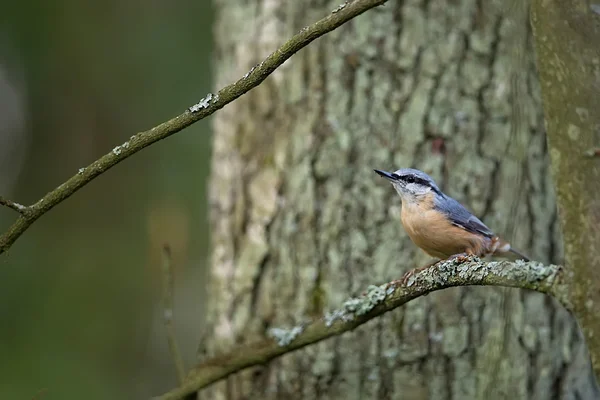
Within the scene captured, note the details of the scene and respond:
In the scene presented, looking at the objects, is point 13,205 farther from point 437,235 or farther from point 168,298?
point 437,235

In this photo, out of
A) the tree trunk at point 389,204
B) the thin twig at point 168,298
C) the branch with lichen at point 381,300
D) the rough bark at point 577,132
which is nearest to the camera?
the rough bark at point 577,132

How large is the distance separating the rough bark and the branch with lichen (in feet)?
0.28

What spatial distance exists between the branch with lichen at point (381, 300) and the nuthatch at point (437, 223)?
0.60 m

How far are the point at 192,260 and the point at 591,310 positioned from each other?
19.1 ft

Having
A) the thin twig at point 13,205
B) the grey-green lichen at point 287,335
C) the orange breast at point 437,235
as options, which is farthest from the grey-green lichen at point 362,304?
the thin twig at point 13,205

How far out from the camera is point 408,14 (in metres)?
3.56

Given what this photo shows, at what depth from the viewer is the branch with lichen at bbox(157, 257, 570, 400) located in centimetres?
185

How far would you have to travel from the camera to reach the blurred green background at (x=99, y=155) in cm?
593

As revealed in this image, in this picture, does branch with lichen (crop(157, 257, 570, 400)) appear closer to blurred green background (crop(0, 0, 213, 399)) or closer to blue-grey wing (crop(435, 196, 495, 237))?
blue-grey wing (crop(435, 196, 495, 237))

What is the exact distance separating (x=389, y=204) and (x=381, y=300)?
1100mm

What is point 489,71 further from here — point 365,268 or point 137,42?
point 137,42

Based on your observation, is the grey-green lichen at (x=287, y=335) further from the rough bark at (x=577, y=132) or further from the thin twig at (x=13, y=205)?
the rough bark at (x=577, y=132)

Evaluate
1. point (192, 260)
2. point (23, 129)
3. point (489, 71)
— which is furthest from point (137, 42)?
point (489, 71)

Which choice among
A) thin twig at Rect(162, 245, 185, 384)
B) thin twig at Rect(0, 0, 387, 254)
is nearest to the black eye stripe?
thin twig at Rect(162, 245, 185, 384)
